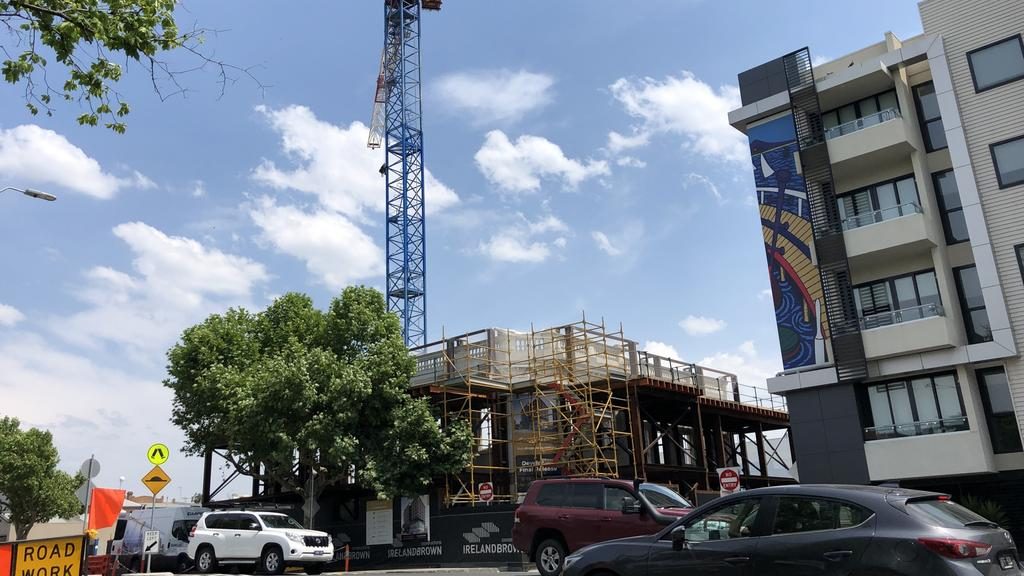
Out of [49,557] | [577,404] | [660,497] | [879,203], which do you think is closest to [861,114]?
[879,203]

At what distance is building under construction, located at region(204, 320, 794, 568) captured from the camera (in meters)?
28.0

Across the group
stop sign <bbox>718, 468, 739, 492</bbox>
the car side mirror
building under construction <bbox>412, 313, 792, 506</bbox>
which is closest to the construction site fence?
building under construction <bbox>412, 313, 792, 506</bbox>

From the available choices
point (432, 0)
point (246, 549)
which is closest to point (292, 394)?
point (246, 549)

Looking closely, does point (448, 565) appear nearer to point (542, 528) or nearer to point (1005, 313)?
point (542, 528)

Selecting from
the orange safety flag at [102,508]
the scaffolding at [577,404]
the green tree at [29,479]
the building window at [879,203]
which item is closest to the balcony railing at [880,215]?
the building window at [879,203]

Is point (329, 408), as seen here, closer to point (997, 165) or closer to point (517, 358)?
point (517, 358)

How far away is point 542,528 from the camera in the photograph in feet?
48.6

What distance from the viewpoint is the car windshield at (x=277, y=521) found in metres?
22.1

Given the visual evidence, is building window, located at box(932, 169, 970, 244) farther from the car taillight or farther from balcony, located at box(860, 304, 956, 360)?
the car taillight

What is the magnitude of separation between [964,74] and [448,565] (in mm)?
22248

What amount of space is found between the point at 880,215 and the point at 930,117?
3.85 metres

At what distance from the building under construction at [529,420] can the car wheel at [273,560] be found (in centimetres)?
566

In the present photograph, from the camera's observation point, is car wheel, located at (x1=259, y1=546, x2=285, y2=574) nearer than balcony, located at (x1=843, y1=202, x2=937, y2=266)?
Yes

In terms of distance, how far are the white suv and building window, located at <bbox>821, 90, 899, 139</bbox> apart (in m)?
21.0
